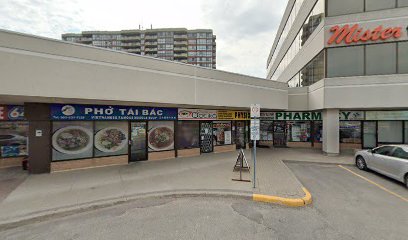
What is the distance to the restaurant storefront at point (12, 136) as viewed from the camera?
955cm

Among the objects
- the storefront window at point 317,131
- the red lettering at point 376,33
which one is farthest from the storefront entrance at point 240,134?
the red lettering at point 376,33

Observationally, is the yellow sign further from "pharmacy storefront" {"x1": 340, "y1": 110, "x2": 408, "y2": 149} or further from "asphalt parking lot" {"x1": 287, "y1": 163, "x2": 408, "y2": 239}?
"pharmacy storefront" {"x1": 340, "y1": 110, "x2": 408, "y2": 149}

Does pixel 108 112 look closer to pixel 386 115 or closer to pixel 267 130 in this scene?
pixel 267 130

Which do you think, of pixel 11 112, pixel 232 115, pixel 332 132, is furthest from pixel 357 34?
pixel 11 112

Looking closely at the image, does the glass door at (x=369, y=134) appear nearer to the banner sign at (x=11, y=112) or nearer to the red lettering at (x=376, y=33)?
the red lettering at (x=376, y=33)

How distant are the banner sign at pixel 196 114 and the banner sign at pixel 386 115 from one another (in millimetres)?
12051

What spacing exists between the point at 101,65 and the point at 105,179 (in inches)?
180

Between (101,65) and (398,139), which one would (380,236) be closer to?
(101,65)

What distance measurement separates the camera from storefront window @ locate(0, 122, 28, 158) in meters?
9.59

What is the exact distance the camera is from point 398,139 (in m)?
13.9

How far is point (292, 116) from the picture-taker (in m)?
16.1

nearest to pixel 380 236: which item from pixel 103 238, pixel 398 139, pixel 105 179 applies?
pixel 103 238

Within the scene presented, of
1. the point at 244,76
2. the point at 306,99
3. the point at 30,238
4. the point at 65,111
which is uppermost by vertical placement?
the point at 244,76

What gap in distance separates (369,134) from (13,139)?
23.5 meters
